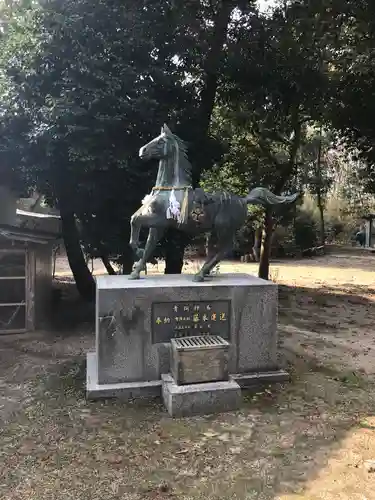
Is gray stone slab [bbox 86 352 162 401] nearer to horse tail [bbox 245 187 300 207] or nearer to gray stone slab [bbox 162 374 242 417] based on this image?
gray stone slab [bbox 162 374 242 417]

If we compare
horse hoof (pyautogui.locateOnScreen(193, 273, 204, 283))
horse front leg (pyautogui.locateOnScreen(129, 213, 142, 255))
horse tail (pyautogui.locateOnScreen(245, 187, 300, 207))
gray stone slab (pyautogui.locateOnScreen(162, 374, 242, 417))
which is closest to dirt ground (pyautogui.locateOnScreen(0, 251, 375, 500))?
gray stone slab (pyautogui.locateOnScreen(162, 374, 242, 417))

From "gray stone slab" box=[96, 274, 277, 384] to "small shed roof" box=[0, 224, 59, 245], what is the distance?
11.8 feet

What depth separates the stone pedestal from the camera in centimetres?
592

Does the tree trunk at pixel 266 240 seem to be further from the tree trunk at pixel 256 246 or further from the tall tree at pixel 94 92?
the tree trunk at pixel 256 246

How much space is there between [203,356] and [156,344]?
30.5 inches

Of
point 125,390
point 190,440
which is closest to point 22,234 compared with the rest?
point 125,390

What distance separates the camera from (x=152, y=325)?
239 inches

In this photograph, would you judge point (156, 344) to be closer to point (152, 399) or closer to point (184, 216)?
point (152, 399)

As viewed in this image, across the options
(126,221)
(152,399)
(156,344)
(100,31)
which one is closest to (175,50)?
(100,31)

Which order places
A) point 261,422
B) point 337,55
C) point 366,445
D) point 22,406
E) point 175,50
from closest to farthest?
1. point 366,445
2. point 261,422
3. point 22,406
4. point 175,50
5. point 337,55

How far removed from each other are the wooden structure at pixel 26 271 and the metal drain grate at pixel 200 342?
490 cm

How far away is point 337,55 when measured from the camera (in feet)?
37.6

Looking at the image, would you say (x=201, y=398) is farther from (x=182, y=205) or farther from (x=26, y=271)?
(x=26, y=271)

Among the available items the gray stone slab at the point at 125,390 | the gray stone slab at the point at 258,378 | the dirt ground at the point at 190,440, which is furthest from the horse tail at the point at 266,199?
the gray stone slab at the point at 125,390
